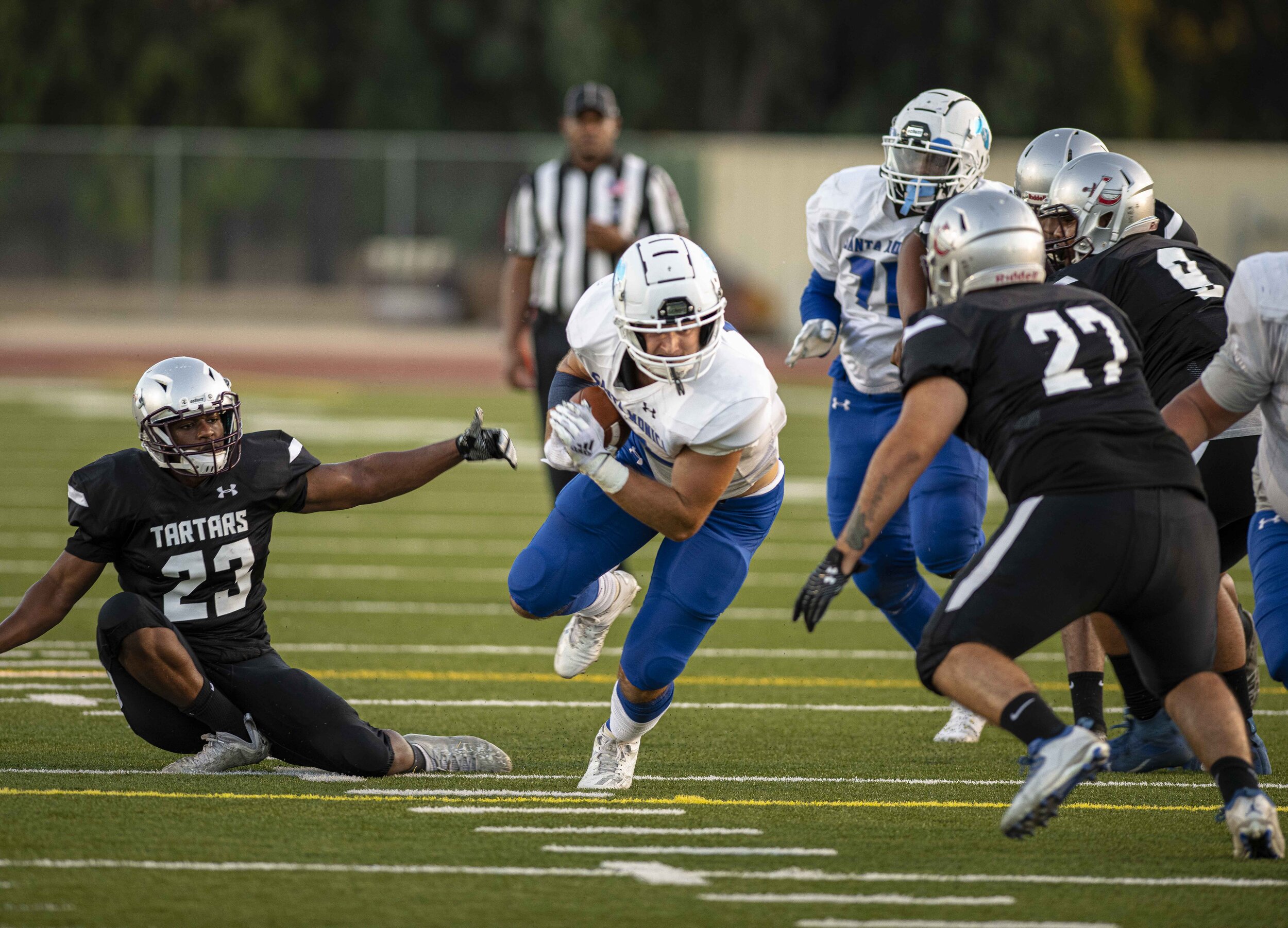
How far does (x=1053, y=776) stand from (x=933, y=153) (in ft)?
7.35

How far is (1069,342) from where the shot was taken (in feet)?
11.2

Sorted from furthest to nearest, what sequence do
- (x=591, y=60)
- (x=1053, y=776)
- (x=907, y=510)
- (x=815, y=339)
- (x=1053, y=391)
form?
(x=591, y=60)
(x=907, y=510)
(x=815, y=339)
(x=1053, y=391)
(x=1053, y=776)

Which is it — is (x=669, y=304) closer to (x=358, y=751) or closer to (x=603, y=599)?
(x=603, y=599)

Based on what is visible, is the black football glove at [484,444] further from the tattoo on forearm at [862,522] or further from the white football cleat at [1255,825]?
the white football cleat at [1255,825]

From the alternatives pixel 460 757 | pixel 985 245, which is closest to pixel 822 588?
pixel 985 245

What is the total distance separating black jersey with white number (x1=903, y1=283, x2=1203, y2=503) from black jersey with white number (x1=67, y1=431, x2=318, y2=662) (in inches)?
66.5

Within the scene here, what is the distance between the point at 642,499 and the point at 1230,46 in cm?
2359

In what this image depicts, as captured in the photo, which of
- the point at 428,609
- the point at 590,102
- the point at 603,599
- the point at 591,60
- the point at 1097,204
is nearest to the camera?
the point at 1097,204

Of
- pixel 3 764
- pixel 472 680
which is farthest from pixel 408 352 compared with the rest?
pixel 3 764

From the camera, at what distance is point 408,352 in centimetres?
1866

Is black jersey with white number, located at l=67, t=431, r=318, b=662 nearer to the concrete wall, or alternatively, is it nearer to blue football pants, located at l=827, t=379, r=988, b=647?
blue football pants, located at l=827, t=379, r=988, b=647

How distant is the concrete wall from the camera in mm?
19844

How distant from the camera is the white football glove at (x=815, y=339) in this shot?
5012 millimetres

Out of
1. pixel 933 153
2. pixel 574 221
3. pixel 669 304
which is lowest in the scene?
pixel 574 221
